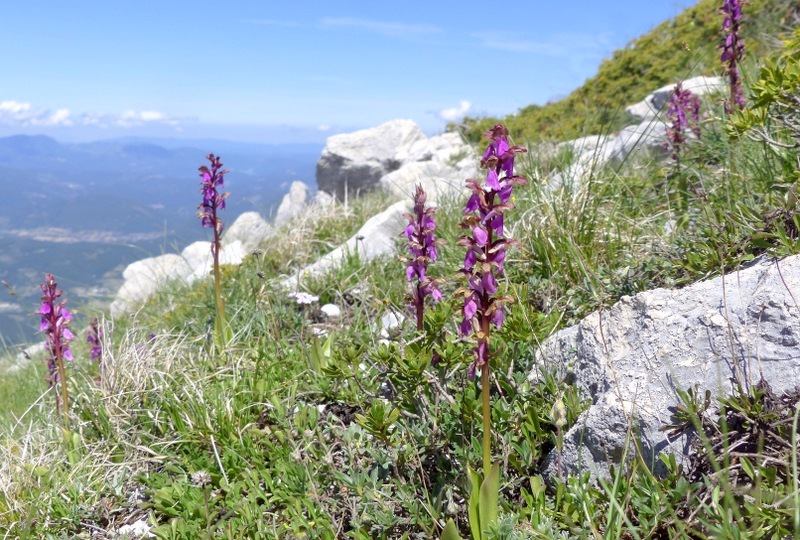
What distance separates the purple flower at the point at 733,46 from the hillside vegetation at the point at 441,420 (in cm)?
39

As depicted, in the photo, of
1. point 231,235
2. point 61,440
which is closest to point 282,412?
point 61,440

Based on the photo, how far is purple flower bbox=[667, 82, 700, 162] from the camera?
17.2 feet

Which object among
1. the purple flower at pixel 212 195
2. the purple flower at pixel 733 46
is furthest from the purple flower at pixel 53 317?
the purple flower at pixel 733 46

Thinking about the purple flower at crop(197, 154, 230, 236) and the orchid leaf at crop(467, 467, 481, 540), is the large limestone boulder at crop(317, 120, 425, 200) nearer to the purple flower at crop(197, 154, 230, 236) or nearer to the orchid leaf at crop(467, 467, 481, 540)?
the purple flower at crop(197, 154, 230, 236)

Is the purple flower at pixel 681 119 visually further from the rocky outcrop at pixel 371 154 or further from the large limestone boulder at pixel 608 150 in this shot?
the rocky outcrop at pixel 371 154

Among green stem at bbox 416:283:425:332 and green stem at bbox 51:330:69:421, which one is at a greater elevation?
green stem at bbox 416:283:425:332

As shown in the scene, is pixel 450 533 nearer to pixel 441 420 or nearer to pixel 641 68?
pixel 441 420

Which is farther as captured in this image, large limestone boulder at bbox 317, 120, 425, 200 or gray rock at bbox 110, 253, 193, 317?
large limestone boulder at bbox 317, 120, 425, 200

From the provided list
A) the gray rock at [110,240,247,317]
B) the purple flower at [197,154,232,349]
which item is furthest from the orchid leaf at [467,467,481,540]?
the gray rock at [110,240,247,317]

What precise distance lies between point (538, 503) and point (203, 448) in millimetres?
2106

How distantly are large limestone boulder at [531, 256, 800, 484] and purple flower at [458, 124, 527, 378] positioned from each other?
0.68 metres

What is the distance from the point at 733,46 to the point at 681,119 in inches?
30.0

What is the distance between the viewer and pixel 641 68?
1432 cm

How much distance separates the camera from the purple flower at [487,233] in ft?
6.91
